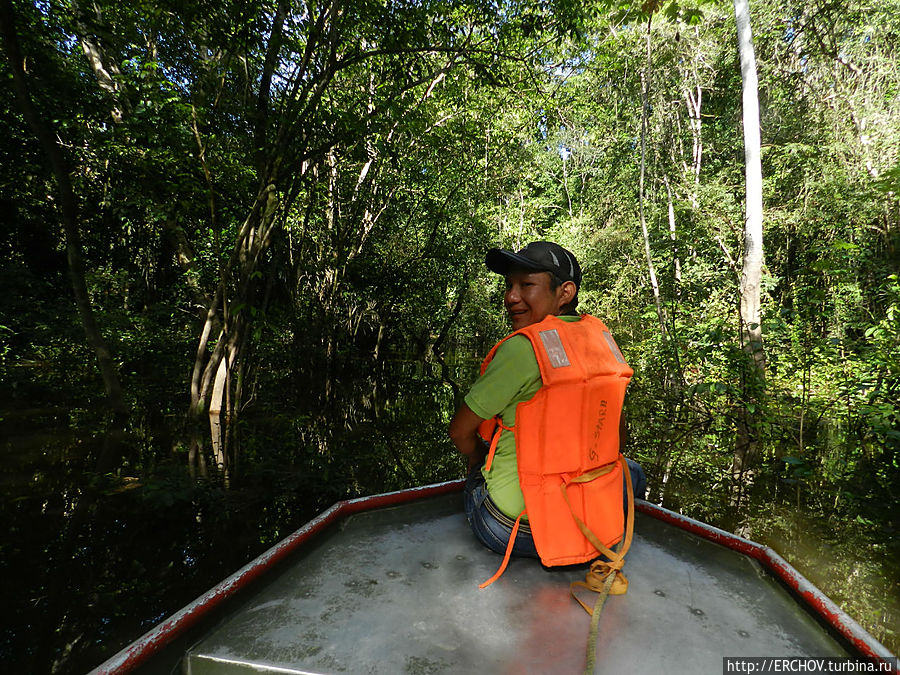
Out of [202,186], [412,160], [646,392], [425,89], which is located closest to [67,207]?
[202,186]

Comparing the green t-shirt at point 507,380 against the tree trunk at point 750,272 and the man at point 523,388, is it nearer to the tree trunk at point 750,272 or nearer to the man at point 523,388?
the man at point 523,388

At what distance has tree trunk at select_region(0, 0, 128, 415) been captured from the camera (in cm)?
430

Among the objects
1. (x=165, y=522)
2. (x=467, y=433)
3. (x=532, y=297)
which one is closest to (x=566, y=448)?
(x=467, y=433)

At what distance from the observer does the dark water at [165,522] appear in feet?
9.04

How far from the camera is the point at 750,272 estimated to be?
700 cm

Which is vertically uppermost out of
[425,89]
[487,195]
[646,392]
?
[425,89]

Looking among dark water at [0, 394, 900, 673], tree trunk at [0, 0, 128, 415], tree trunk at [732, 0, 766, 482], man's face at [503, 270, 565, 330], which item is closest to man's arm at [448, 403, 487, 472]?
man's face at [503, 270, 565, 330]

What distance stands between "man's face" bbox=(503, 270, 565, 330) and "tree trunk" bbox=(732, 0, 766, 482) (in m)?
5.28

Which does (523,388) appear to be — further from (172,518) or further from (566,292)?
(172,518)

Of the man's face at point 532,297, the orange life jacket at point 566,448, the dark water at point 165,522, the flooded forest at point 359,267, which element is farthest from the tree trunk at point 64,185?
the orange life jacket at point 566,448

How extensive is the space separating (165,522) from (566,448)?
383 centimetres

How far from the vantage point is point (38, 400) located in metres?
7.10

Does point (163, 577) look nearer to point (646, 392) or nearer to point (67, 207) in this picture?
point (67, 207)

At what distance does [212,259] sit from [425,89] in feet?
19.7
